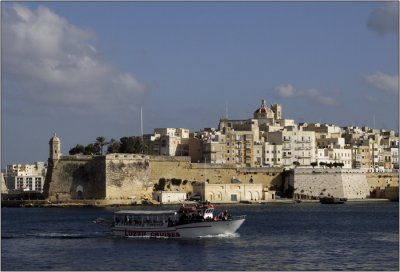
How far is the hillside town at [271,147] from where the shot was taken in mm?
80750

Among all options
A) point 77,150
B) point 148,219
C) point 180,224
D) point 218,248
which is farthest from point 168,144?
point 218,248

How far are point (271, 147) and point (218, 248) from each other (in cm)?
5072

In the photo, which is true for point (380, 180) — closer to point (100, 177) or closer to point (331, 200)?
point (331, 200)

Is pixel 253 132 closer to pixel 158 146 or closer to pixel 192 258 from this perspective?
pixel 158 146

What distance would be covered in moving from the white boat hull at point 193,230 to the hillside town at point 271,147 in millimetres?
34354

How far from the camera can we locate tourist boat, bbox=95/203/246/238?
3684cm

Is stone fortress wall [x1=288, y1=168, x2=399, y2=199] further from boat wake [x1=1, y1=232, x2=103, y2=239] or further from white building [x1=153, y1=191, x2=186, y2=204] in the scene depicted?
boat wake [x1=1, y1=232, x2=103, y2=239]

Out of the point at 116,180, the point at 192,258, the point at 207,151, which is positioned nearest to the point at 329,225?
the point at 192,258

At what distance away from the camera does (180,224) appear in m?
36.9

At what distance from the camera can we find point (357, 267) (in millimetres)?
27891

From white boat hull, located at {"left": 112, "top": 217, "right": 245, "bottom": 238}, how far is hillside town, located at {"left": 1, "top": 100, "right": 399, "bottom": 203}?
113 ft

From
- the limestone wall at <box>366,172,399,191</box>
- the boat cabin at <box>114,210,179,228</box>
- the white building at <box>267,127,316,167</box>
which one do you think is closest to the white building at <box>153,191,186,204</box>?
the white building at <box>267,127,316,167</box>

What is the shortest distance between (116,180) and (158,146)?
1531 cm

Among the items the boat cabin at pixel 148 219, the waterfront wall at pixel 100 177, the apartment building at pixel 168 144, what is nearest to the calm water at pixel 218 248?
the boat cabin at pixel 148 219
